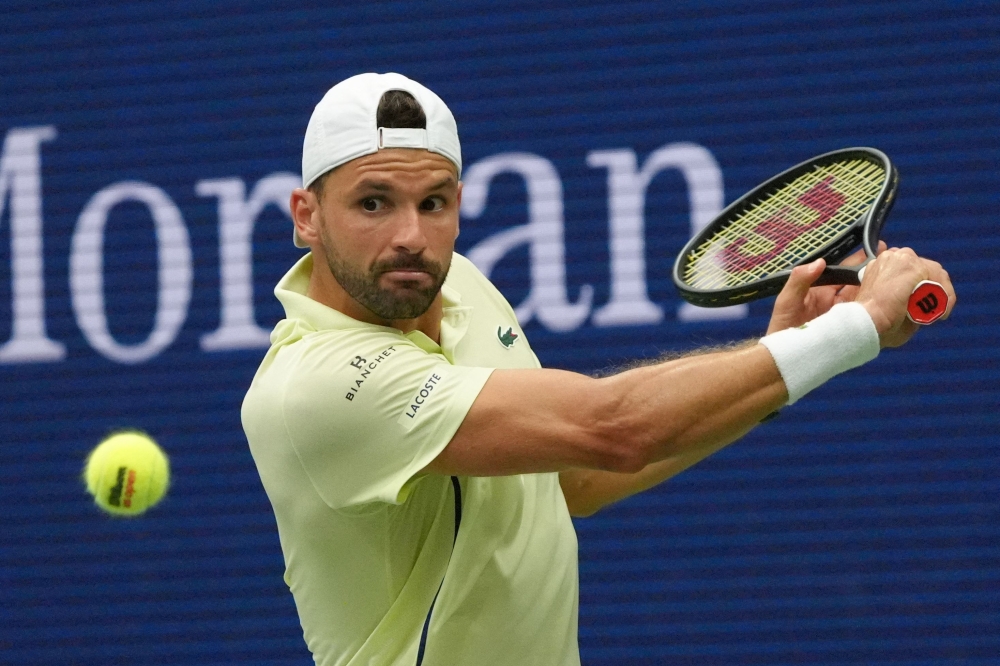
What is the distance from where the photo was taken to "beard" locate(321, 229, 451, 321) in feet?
8.70

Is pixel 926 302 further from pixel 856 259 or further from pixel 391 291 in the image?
pixel 391 291

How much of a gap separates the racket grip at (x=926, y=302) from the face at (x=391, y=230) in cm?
88

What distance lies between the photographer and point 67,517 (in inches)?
255

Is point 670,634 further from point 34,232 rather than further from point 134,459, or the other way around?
point 34,232

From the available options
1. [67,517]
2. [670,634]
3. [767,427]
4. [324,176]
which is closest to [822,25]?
[767,427]

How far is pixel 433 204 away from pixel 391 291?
8.0 inches

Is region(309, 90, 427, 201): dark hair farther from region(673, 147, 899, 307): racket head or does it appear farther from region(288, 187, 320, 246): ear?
region(673, 147, 899, 307): racket head

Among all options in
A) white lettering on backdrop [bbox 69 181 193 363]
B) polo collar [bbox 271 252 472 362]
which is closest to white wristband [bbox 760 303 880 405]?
polo collar [bbox 271 252 472 362]

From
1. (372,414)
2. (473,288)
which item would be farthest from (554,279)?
(372,414)

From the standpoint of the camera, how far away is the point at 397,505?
8.93ft

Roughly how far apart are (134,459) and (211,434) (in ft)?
6.64

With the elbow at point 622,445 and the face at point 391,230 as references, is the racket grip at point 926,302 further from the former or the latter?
the face at point 391,230

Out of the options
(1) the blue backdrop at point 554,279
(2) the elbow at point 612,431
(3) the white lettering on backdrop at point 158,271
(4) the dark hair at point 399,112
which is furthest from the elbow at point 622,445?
(3) the white lettering on backdrop at point 158,271

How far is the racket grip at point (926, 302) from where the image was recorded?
2.46 m
